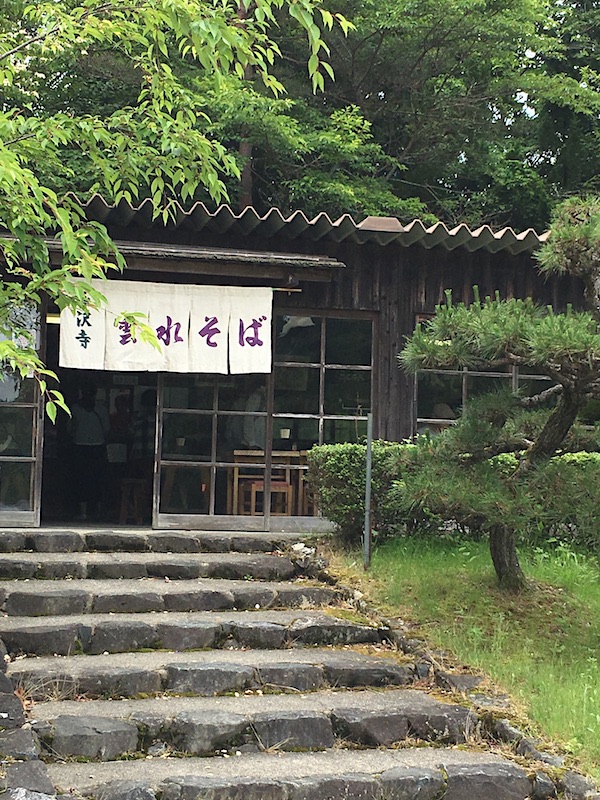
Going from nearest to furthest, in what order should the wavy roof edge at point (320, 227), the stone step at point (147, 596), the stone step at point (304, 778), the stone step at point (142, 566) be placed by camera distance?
the stone step at point (304, 778) < the stone step at point (147, 596) < the stone step at point (142, 566) < the wavy roof edge at point (320, 227)

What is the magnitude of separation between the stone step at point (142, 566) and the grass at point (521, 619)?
0.76m

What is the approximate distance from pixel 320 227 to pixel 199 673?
4815 mm

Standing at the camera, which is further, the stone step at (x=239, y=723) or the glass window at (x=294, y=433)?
the glass window at (x=294, y=433)

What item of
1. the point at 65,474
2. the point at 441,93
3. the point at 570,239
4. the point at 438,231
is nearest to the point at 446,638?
the point at 570,239

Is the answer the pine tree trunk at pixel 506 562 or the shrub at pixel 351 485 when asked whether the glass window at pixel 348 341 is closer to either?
the shrub at pixel 351 485

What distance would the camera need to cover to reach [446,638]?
602 centimetres

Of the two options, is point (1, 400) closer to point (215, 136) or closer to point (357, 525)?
point (357, 525)

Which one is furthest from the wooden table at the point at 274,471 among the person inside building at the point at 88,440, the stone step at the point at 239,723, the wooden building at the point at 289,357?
the person inside building at the point at 88,440

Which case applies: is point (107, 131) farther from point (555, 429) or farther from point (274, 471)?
point (274, 471)

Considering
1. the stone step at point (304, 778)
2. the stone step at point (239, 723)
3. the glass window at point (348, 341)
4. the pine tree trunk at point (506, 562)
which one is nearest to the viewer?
the stone step at point (304, 778)

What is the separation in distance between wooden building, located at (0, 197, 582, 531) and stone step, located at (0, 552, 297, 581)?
128 centimetres

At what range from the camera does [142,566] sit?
7.20m

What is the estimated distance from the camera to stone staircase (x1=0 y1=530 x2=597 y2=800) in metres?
4.32

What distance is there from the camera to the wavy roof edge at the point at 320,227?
27.9 feet
